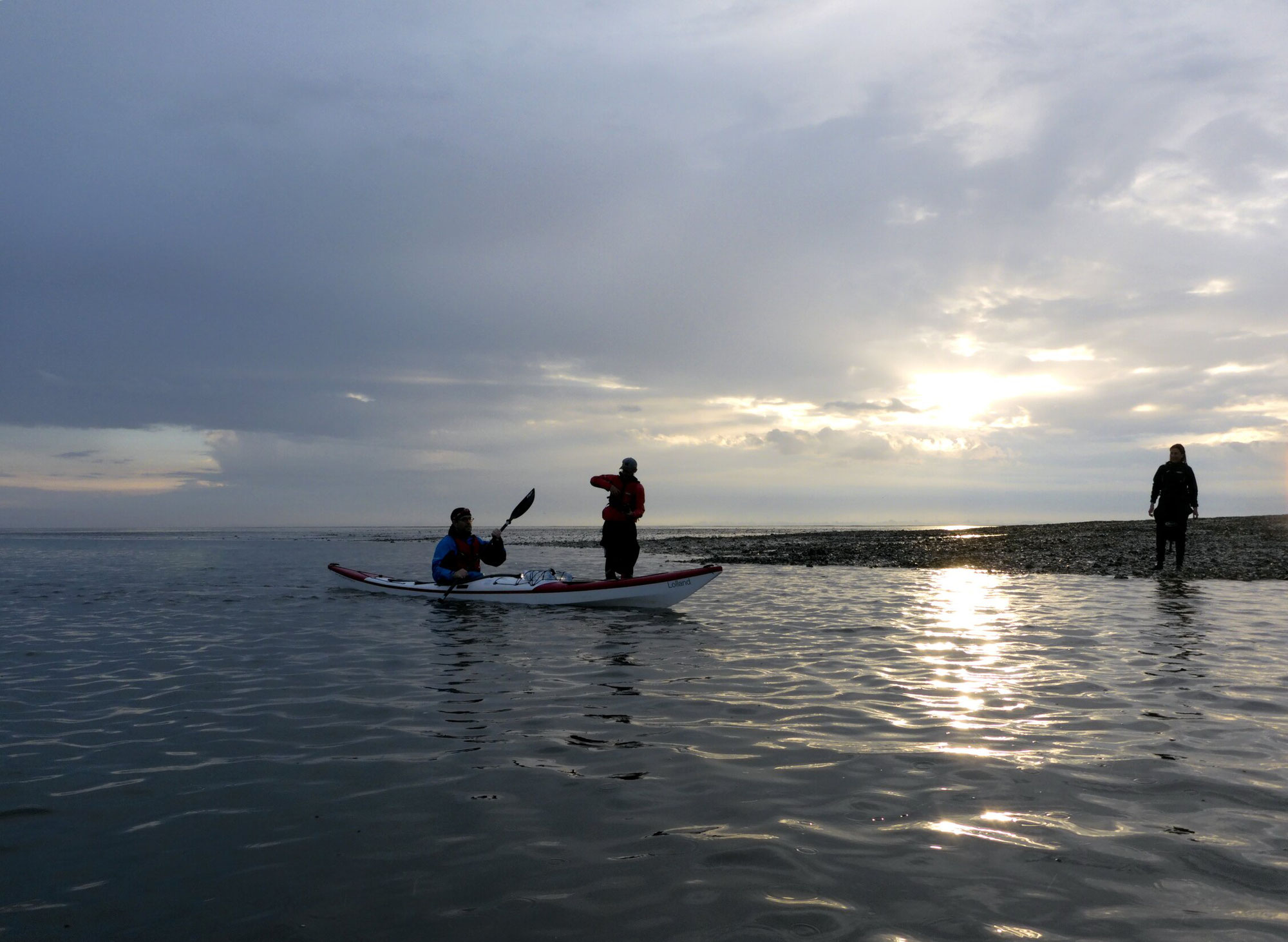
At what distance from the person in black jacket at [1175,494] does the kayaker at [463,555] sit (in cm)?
1610

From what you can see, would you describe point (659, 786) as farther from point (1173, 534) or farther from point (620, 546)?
point (1173, 534)

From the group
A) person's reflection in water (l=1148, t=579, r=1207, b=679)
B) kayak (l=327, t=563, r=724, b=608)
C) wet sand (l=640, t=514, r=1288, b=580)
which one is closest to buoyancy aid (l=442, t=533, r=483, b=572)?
kayak (l=327, t=563, r=724, b=608)

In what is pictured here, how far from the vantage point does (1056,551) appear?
31.4m

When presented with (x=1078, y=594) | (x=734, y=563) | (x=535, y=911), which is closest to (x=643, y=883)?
(x=535, y=911)

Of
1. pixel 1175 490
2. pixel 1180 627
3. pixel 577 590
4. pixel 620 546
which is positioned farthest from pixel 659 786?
pixel 1175 490

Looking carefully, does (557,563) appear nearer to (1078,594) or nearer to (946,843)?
(1078,594)

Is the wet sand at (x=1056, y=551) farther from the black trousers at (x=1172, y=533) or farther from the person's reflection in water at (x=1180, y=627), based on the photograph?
the person's reflection in water at (x=1180, y=627)

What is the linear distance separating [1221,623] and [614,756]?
12.1 metres

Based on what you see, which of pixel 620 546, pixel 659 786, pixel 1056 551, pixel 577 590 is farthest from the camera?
pixel 1056 551

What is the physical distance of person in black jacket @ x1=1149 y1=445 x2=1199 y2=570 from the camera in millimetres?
19422

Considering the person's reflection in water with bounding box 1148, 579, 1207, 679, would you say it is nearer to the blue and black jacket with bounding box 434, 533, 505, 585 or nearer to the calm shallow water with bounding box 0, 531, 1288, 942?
the calm shallow water with bounding box 0, 531, 1288, 942

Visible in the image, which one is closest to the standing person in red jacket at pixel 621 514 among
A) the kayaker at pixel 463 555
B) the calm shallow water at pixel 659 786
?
the kayaker at pixel 463 555

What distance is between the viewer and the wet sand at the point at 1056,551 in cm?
2417

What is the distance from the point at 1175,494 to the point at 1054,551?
1228 cm
